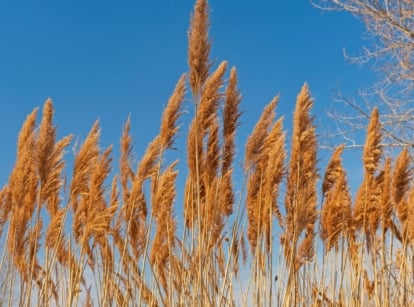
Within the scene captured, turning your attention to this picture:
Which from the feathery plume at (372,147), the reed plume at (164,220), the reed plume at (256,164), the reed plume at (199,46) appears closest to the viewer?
the reed plume at (199,46)

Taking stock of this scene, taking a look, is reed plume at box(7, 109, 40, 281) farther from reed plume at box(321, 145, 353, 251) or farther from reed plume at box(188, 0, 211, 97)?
reed plume at box(321, 145, 353, 251)

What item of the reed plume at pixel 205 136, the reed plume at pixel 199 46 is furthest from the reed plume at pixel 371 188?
the reed plume at pixel 199 46

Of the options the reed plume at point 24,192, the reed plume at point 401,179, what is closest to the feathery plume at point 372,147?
the reed plume at point 401,179

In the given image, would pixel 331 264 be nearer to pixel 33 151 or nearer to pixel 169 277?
pixel 169 277

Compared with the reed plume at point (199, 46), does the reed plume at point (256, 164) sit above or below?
below

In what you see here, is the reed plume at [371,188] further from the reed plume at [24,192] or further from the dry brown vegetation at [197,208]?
the reed plume at [24,192]

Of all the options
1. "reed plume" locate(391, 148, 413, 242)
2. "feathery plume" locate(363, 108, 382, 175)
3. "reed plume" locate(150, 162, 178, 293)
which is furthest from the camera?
"reed plume" locate(391, 148, 413, 242)

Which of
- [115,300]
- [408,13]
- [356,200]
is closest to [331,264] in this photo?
[356,200]

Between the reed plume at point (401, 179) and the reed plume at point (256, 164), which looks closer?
the reed plume at point (256, 164)

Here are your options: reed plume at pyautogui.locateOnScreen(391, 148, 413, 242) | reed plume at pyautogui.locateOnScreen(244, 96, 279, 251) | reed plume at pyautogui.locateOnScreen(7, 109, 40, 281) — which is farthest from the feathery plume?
reed plume at pyautogui.locateOnScreen(7, 109, 40, 281)

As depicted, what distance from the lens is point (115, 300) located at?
4176 millimetres

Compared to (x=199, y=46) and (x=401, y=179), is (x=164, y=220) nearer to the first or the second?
(x=199, y=46)

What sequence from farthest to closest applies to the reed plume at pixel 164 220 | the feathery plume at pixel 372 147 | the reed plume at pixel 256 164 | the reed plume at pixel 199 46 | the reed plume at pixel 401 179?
the reed plume at pixel 401 179 → the feathery plume at pixel 372 147 → the reed plume at pixel 164 220 → the reed plume at pixel 256 164 → the reed plume at pixel 199 46

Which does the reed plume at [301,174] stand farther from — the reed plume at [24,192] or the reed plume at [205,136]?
the reed plume at [24,192]
